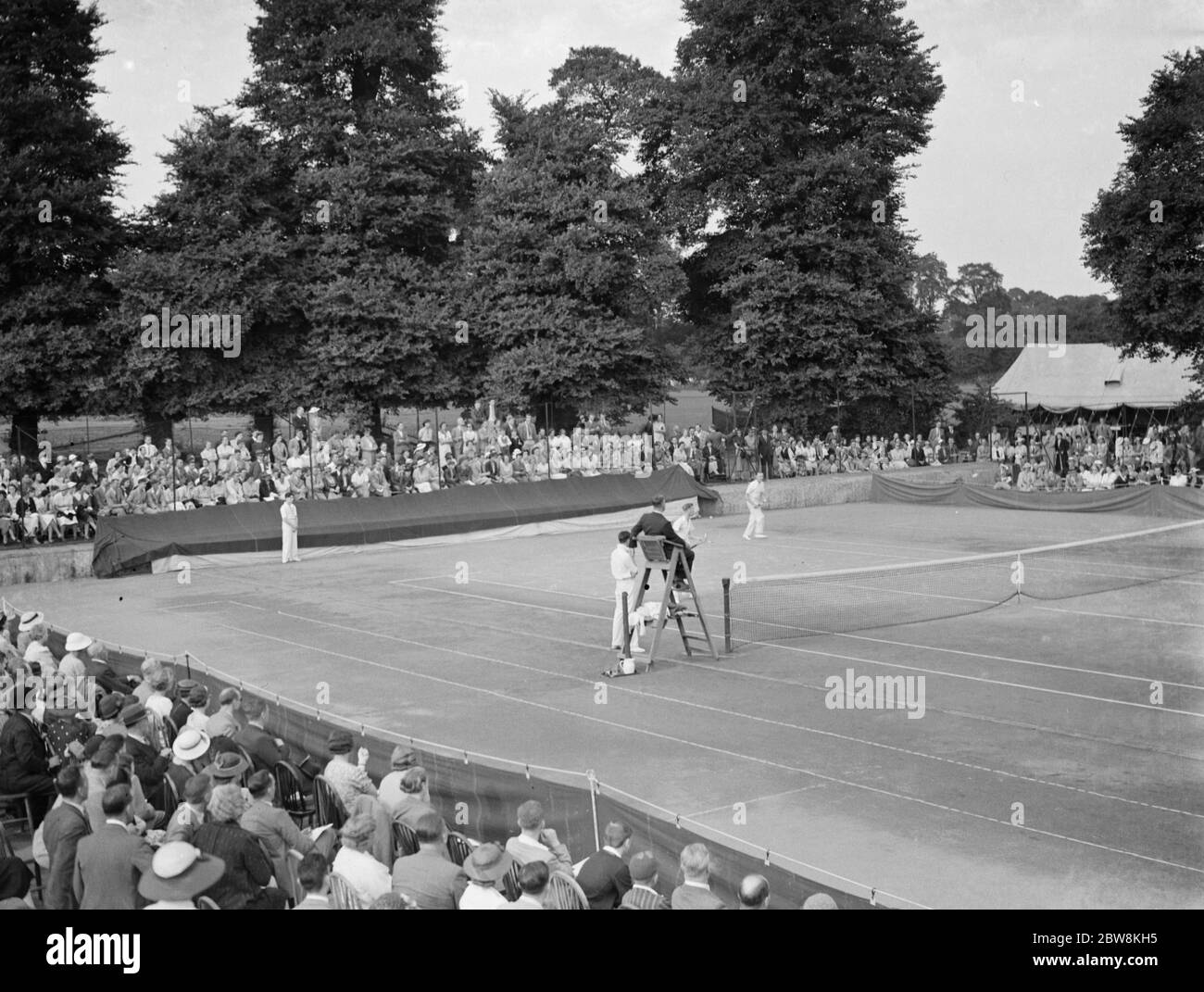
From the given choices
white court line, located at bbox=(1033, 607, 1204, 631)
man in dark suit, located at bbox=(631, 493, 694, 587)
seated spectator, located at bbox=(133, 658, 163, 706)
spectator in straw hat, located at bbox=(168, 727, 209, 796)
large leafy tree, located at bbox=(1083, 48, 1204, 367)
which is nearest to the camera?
spectator in straw hat, located at bbox=(168, 727, 209, 796)

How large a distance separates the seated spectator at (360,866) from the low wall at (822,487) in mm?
35316

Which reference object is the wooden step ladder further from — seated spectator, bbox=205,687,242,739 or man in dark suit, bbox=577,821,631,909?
man in dark suit, bbox=577,821,631,909

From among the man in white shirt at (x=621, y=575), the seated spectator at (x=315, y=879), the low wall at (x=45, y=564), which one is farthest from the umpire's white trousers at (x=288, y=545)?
the seated spectator at (x=315, y=879)

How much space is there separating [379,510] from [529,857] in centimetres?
2768

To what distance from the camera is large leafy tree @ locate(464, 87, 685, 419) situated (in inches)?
1954

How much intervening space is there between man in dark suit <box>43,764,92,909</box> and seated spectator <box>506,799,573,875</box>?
286cm

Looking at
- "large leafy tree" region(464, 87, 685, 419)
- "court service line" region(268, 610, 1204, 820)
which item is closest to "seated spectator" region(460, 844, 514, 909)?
"court service line" region(268, 610, 1204, 820)

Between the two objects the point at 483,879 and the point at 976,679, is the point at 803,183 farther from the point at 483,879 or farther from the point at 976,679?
the point at 483,879

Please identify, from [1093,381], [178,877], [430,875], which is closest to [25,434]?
[178,877]

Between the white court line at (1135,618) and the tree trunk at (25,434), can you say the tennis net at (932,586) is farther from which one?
the tree trunk at (25,434)

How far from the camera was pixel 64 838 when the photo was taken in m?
8.73

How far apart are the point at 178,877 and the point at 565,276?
4363 cm
